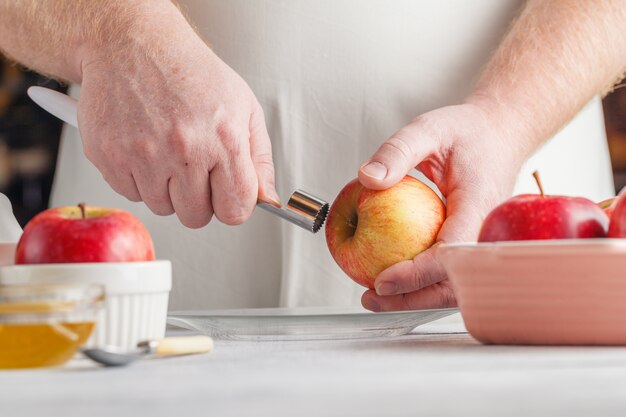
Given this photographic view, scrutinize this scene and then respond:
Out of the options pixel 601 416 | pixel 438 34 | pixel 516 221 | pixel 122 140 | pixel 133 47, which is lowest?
pixel 601 416

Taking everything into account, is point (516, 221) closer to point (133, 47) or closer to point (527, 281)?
point (527, 281)

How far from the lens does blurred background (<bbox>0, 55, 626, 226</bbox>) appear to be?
2709 millimetres

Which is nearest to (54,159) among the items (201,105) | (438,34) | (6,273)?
(438,34)

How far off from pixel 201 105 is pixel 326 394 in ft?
2.14

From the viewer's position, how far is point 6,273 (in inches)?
26.2

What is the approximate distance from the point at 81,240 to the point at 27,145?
2149 mm

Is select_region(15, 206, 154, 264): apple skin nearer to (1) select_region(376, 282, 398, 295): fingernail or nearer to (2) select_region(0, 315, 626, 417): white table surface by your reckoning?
(2) select_region(0, 315, 626, 417): white table surface

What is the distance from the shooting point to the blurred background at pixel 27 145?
8.89 feet

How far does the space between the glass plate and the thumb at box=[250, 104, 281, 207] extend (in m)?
0.31

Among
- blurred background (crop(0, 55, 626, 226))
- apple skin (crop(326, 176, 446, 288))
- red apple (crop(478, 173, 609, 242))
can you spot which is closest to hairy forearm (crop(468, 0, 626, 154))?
apple skin (crop(326, 176, 446, 288))

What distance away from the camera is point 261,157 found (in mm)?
1145

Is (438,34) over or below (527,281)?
over

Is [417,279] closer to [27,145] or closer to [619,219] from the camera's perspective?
[619,219]

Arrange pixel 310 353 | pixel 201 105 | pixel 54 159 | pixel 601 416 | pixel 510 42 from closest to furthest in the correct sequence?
pixel 601 416 < pixel 310 353 < pixel 201 105 < pixel 510 42 < pixel 54 159
